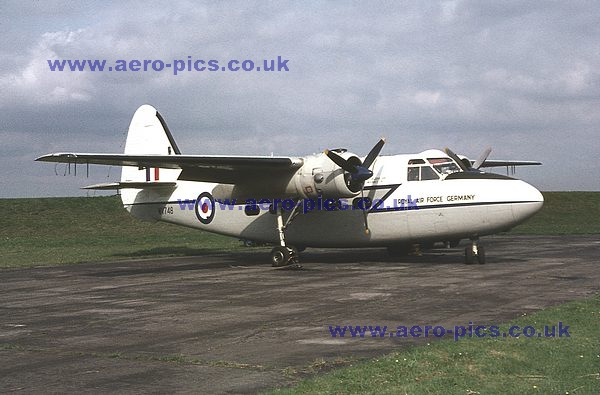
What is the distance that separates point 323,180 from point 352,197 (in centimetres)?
126

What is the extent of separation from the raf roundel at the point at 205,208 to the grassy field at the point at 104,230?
5.40 m

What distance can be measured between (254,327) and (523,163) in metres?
30.9

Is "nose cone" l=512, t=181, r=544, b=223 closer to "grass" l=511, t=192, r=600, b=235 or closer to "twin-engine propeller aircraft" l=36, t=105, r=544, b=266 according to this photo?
"twin-engine propeller aircraft" l=36, t=105, r=544, b=266

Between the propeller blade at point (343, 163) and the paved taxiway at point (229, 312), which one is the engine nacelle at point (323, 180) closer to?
the propeller blade at point (343, 163)

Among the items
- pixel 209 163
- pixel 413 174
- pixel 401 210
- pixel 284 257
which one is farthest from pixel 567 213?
pixel 209 163

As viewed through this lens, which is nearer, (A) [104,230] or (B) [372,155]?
(B) [372,155]

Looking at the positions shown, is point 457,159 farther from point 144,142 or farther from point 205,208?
point 144,142

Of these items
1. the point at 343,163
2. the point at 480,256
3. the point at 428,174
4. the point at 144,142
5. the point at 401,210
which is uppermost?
the point at 144,142

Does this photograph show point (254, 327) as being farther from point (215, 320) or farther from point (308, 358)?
point (308, 358)

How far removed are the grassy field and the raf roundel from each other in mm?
5400

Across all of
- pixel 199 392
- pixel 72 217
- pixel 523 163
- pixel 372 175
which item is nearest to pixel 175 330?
pixel 199 392

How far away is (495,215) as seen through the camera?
21.5 meters

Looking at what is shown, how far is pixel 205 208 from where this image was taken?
2856 cm

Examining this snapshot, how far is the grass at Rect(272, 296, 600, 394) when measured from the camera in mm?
7480
